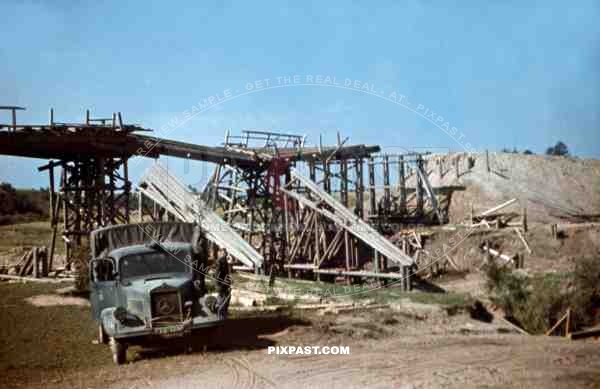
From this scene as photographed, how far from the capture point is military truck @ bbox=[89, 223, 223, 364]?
11172 millimetres

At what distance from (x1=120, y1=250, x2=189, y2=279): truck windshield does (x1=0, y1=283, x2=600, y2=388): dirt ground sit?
1497 millimetres

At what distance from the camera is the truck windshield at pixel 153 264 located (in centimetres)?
1195

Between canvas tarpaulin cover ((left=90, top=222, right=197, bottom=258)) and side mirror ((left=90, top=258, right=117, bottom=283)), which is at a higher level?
canvas tarpaulin cover ((left=90, top=222, right=197, bottom=258))

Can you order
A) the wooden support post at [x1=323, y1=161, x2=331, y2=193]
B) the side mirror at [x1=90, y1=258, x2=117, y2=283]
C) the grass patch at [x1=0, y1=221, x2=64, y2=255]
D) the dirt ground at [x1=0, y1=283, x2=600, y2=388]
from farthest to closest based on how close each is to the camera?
the grass patch at [x1=0, y1=221, x2=64, y2=255] < the wooden support post at [x1=323, y1=161, x2=331, y2=193] < the side mirror at [x1=90, y1=258, x2=117, y2=283] < the dirt ground at [x1=0, y1=283, x2=600, y2=388]

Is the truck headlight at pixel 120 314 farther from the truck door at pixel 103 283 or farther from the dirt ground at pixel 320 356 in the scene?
the dirt ground at pixel 320 356

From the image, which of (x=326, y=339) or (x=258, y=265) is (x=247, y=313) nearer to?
(x=326, y=339)

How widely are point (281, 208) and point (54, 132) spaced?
9.10 m

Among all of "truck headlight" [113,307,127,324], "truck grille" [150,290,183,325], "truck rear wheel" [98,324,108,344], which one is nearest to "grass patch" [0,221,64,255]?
"truck rear wheel" [98,324,108,344]

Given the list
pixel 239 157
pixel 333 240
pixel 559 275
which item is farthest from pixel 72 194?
pixel 559 275

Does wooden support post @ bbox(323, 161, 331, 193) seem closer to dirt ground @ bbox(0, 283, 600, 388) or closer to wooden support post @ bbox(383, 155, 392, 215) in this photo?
wooden support post @ bbox(383, 155, 392, 215)

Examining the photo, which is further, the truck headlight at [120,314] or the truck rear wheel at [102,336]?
the truck rear wheel at [102,336]

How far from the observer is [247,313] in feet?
51.2

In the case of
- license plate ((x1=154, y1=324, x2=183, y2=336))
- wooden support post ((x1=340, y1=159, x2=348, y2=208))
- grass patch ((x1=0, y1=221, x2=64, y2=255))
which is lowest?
license plate ((x1=154, y1=324, x2=183, y2=336))

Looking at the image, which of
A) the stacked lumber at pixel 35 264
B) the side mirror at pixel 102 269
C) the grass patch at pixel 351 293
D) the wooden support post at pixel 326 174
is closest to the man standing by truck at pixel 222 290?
the side mirror at pixel 102 269
